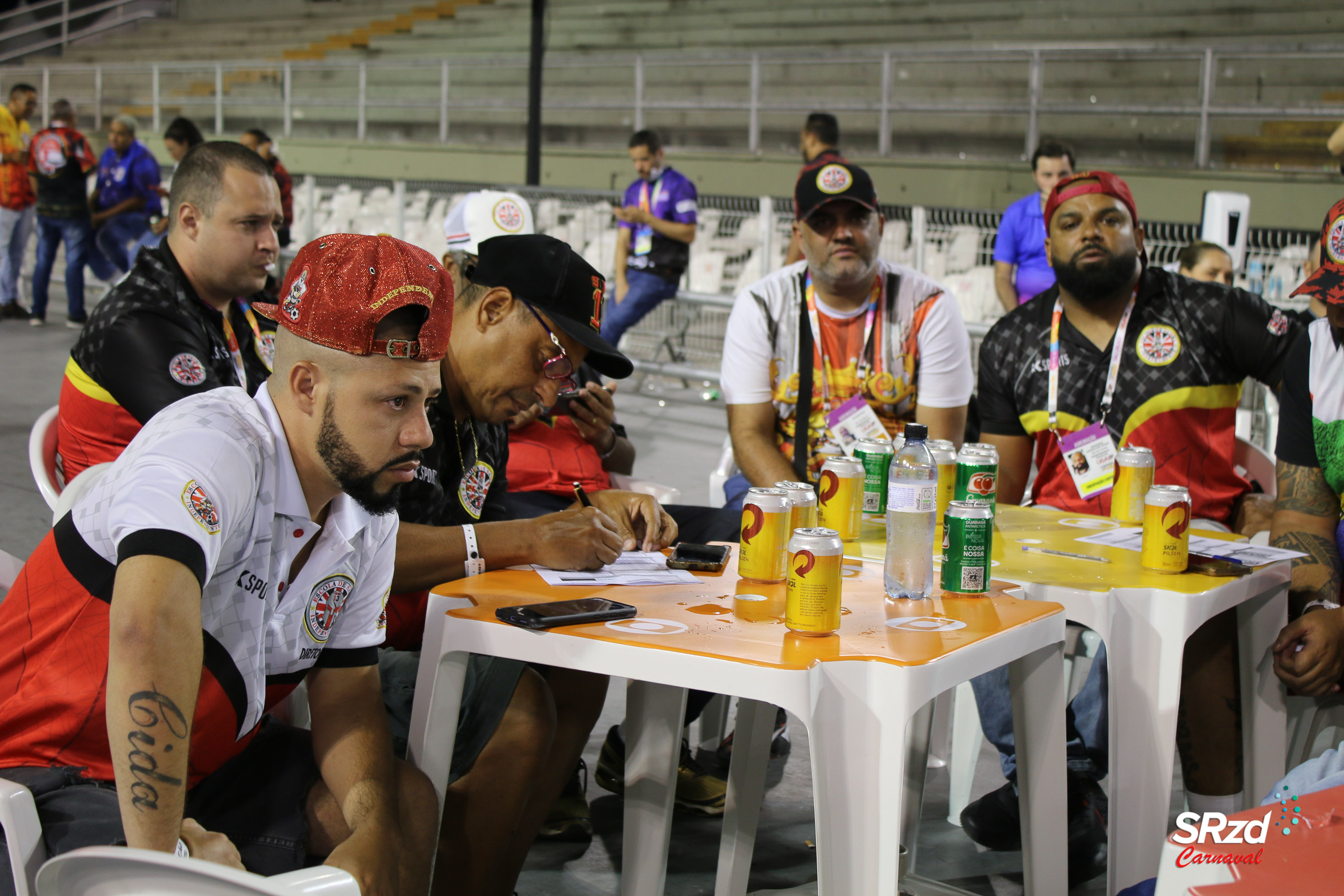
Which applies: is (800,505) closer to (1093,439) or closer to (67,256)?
(1093,439)

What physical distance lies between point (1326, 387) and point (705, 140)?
10771mm

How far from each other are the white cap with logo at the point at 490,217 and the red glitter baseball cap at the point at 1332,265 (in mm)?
2491

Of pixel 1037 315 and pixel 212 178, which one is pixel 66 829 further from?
pixel 1037 315

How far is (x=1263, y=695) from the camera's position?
251 cm

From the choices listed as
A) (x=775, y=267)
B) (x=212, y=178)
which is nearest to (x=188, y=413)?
(x=212, y=178)

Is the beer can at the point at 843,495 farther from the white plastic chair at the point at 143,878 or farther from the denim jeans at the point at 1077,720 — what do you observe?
the white plastic chair at the point at 143,878

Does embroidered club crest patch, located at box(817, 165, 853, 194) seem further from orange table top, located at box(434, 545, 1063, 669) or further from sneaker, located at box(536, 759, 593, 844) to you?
sneaker, located at box(536, 759, 593, 844)

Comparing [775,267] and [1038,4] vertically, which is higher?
[1038,4]

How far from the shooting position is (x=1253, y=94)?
9.16 meters

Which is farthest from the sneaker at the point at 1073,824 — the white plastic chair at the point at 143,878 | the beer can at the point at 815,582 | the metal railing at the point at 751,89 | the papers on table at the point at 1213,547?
the metal railing at the point at 751,89

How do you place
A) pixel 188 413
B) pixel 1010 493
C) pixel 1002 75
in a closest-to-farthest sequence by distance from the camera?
pixel 188 413, pixel 1010 493, pixel 1002 75

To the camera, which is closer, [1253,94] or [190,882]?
[190,882]

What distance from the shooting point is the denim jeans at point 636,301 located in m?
7.55

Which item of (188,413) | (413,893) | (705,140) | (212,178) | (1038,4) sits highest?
(1038,4)
